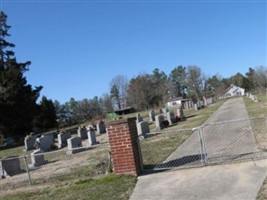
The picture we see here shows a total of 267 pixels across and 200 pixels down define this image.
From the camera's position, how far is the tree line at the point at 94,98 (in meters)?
54.1

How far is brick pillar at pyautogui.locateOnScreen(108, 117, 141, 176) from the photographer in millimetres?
10117

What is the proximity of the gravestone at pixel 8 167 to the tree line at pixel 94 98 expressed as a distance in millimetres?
36819

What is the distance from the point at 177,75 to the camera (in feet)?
521

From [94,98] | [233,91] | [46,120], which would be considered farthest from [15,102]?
[233,91]

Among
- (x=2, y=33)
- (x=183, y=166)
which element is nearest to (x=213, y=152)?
(x=183, y=166)

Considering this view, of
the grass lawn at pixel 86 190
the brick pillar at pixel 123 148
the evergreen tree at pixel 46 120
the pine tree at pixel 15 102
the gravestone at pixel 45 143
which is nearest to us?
the grass lawn at pixel 86 190

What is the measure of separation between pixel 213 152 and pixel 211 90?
133 meters

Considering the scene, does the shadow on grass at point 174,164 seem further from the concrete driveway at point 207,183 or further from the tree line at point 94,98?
the tree line at point 94,98

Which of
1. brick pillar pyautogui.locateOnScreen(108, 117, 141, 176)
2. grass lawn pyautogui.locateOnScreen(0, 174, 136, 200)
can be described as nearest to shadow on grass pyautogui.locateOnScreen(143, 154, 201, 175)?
brick pillar pyautogui.locateOnScreen(108, 117, 141, 176)

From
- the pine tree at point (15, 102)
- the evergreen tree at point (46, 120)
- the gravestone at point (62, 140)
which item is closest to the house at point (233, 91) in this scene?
the evergreen tree at point (46, 120)

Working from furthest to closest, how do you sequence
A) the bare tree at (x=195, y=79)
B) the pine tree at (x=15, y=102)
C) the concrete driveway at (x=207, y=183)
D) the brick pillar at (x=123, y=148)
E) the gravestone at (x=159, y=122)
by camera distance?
1. the bare tree at (x=195, y=79)
2. the pine tree at (x=15, y=102)
3. the gravestone at (x=159, y=122)
4. the brick pillar at (x=123, y=148)
5. the concrete driveway at (x=207, y=183)

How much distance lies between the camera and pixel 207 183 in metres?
8.20

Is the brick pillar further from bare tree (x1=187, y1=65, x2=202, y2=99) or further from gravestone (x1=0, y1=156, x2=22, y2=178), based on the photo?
bare tree (x1=187, y1=65, x2=202, y2=99)

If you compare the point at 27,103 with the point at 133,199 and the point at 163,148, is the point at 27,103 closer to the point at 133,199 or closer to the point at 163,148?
the point at 163,148
